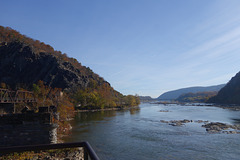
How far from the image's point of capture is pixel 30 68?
103 metres

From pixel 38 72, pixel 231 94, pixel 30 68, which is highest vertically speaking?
pixel 30 68

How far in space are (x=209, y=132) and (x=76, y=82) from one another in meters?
92.3

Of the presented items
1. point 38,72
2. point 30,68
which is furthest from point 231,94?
point 30,68

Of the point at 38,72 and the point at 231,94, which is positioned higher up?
the point at 38,72

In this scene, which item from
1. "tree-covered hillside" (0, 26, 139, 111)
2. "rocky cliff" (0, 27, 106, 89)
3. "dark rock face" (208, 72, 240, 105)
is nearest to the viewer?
"tree-covered hillside" (0, 26, 139, 111)

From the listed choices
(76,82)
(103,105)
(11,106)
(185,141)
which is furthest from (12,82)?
(185,141)

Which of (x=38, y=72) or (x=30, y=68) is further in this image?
(x=38, y=72)

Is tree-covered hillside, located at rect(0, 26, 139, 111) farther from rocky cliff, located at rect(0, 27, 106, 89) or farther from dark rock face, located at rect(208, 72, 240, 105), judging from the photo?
dark rock face, located at rect(208, 72, 240, 105)

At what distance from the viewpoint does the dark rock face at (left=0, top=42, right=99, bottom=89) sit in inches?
3812

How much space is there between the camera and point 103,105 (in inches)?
3615

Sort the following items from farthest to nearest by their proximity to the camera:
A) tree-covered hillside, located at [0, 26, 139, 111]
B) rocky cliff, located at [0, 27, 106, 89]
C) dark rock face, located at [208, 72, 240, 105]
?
dark rock face, located at [208, 72, 240, 105]
rocky cliff, located at [0, 27, 106, 89]
tree-covered hillside, located at [0, 26, 139, 111]

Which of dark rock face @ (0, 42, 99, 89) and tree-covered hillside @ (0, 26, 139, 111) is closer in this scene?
tree-covered hillside @ (0, 26, 139, 111)

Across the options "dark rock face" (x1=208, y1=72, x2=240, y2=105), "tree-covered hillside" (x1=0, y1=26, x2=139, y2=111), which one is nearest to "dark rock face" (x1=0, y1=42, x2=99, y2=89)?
"tree-covered hillside" (x1=0, y1=26, x2=139, y2=111)

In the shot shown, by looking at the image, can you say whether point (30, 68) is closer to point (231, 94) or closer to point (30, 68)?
point (30, 68)
